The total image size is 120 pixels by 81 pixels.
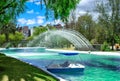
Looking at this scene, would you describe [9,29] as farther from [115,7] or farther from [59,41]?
[115,7]

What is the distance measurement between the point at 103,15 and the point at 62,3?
3415 cm

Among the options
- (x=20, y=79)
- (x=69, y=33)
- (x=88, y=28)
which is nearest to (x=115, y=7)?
(x=69, y=33)

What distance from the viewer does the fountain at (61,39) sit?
4272 centimetres

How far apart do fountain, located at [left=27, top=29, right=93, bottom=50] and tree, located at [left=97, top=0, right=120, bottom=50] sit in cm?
433

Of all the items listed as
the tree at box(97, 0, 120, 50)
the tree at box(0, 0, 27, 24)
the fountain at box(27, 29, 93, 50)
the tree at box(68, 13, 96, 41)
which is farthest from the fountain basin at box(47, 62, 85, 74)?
the tree at box(68, 13, 96, 41)

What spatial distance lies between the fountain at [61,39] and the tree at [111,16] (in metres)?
4.33

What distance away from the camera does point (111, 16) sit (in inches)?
1801

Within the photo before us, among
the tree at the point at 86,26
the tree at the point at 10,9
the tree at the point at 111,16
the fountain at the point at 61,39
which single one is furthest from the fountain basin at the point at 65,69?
the tree at the point at 86,26

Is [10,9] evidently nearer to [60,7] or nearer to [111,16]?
[60,7]

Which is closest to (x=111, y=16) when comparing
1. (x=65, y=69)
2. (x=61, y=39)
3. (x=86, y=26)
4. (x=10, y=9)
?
(x=61, y=39)

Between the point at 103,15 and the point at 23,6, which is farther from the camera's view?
the point at 103,15

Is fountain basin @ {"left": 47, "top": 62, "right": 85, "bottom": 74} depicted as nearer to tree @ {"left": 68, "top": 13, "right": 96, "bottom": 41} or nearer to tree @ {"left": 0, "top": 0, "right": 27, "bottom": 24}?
tree @ {"left": 0, "top": 0, "right": 27, "bottom": 24}

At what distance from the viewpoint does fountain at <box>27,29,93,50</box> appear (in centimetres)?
4272

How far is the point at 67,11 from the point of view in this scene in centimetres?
1366
